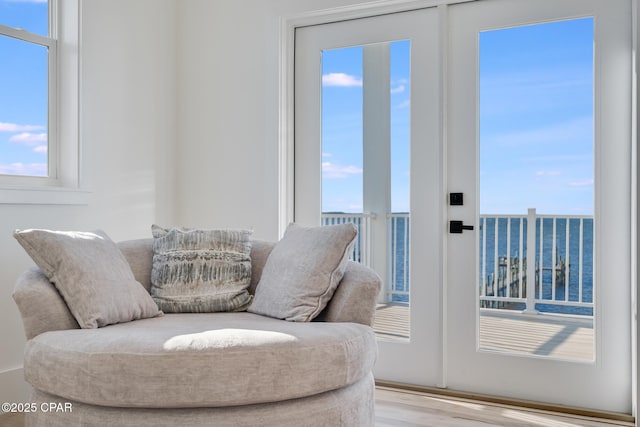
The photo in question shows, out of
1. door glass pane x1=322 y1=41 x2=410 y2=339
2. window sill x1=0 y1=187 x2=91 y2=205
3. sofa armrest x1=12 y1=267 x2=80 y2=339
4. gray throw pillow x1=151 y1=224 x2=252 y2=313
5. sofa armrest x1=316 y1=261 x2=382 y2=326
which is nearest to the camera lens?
sofa armrest x1=12 y1=267 x2=80 y2=339

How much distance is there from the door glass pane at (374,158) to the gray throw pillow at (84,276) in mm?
1449

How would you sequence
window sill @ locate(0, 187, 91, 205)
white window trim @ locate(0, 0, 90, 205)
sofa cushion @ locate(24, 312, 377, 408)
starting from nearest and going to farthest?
1. sofa cushion @ locate(24, 312, 377, 408)
2. window sill @ locate(0, 187, 91, 205)
3. white window trim @ locate(0, 0, 90, 205)

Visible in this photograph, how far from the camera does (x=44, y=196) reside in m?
2.79

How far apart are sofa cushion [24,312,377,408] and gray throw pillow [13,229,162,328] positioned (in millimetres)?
114

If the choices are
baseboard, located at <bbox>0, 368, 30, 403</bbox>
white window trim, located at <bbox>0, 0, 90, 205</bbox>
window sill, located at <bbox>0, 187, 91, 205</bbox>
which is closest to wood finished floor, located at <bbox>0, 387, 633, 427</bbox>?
baseboard, located at <bbox>0, 368, 30, 403</bbox>

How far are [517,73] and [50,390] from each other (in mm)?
2534

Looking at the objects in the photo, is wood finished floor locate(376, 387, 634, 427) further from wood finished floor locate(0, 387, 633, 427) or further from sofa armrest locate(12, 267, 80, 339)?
sofa armrest locate(12, 267, 80, 339)

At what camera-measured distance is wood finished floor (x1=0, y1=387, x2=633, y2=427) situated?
8.37 feet

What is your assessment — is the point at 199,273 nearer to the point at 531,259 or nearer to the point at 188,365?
the point at 188,365

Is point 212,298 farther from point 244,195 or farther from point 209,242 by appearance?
point 244,195

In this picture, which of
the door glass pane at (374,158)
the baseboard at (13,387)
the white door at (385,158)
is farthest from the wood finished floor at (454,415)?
the door glass pane at (374,158)

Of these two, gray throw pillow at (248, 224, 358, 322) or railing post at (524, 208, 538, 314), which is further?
railing post at (524, 208, 538, 314)

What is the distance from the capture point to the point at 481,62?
3004mm

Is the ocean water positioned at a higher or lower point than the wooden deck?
higher
